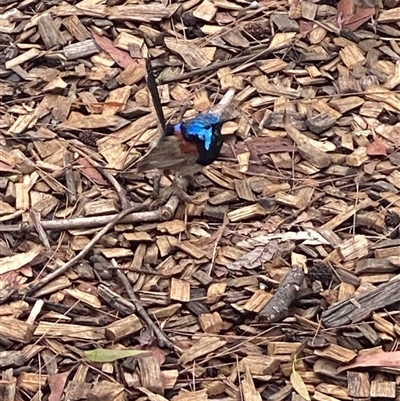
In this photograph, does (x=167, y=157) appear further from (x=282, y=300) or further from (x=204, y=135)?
(x=282, y=300)

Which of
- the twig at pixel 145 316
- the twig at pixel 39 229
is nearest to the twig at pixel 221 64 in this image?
the twig at pixel 39 229

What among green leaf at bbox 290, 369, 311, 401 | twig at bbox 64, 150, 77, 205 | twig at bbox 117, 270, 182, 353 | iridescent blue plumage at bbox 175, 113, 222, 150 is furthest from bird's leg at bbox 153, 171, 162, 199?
green leaf at bbox 290, 369, 311, 401

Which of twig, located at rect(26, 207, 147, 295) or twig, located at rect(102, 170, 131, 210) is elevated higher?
twig, located at rect(102, 170, 131, 210)

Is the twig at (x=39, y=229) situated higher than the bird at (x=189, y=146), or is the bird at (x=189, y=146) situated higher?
the bird at (x=189, y=146)

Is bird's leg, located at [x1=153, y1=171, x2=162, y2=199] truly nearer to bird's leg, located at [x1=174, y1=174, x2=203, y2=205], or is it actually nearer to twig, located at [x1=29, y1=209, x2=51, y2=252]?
bird's leg, located at [x1=174, y1=174, x2=203, y2=205]

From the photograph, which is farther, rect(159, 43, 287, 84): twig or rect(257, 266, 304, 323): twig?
rect(159, 43, 287, 84): twig

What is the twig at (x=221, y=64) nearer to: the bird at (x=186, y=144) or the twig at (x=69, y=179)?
the bird at (x=186, y=144)

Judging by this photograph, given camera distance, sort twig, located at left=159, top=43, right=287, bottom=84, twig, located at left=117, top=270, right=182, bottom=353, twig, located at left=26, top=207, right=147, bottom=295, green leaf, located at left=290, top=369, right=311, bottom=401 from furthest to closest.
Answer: twig, located at left=159, top=43, right=287, bottom=84 → twig, located at left=26, top=207, right=147, bottom=295 → twig, located at left=117, top=270, right=182, bottom=353 → green leaf, located at left=290, top=369, right=311, bottom=401

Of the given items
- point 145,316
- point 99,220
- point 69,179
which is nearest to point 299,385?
point 145,316
